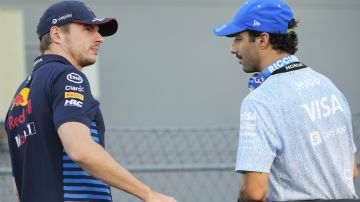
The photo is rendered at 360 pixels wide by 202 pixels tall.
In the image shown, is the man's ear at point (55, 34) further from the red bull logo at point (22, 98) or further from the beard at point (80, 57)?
the red bull logo at point (22, 98)

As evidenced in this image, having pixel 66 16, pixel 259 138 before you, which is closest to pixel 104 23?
pixel 66 16

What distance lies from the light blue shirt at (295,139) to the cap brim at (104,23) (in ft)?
2.30

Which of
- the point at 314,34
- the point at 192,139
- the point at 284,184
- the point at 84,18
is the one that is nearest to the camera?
the point at 284,184

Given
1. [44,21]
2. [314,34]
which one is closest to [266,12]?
[44,21]

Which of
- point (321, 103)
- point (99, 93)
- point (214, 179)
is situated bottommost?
point (214, 179)

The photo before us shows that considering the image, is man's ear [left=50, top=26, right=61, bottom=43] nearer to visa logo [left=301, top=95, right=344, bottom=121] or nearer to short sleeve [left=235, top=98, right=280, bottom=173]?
short sleeve [left=235, top=98, right=280, bottom=173]

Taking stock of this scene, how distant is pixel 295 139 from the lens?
122 inches

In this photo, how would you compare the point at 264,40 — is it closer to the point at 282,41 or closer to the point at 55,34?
the point at 282,41

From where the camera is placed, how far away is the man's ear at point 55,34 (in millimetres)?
3377

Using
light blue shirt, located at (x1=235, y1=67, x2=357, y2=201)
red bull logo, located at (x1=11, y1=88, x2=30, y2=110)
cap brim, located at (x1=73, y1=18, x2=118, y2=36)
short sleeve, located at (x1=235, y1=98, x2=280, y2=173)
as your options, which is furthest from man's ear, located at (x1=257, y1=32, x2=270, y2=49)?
red bull logo, located at (x1=11, y1=88, x2=30, y2=110)

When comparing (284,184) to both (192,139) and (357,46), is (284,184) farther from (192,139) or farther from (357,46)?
(357,46)

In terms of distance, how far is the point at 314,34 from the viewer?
7316 mm

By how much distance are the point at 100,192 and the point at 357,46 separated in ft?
15.3

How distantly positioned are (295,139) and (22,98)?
107 cm
